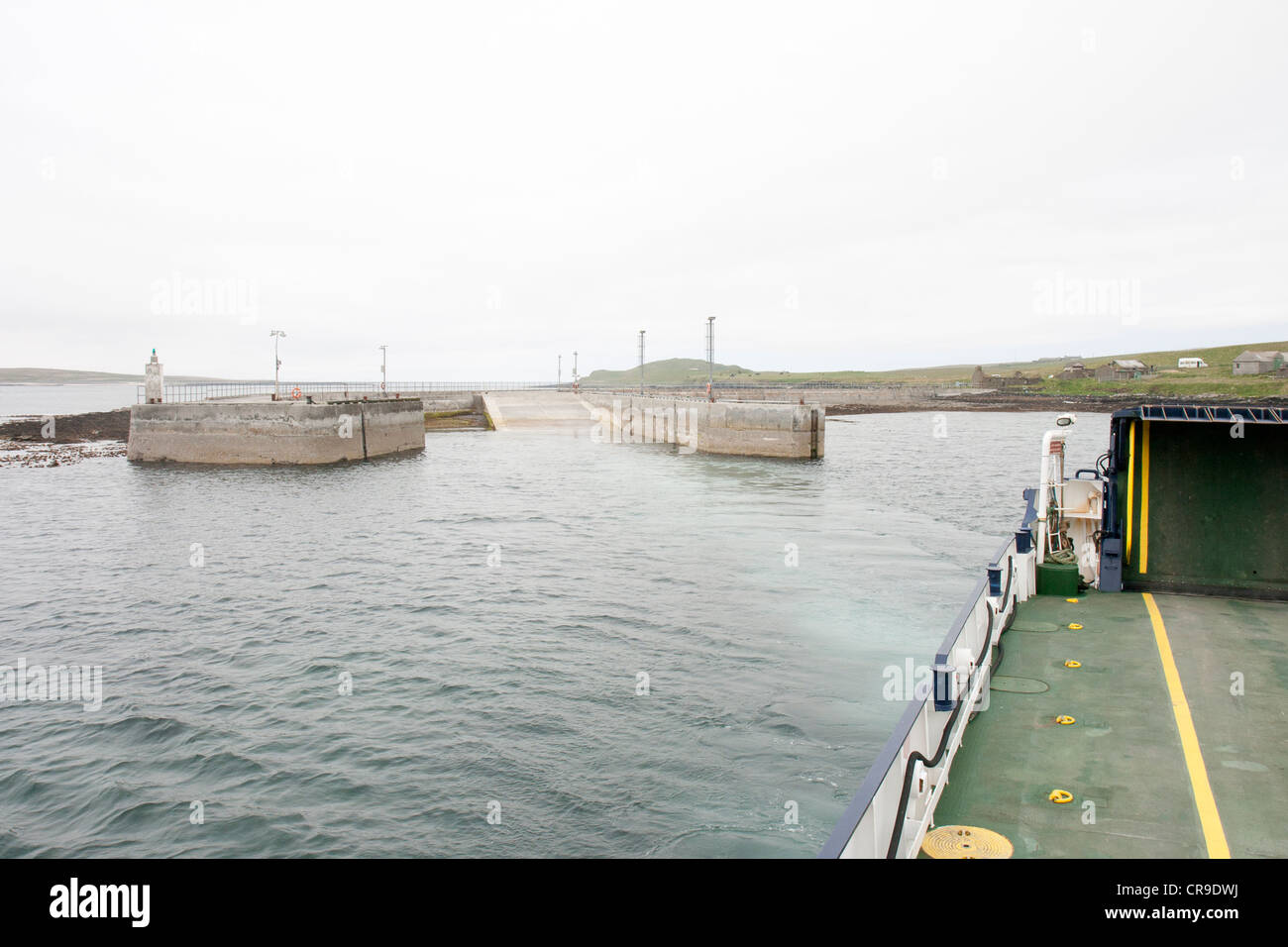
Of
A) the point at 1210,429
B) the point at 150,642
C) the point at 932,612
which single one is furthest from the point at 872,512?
the point at 150,642

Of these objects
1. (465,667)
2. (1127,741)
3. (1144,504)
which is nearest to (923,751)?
(1127,741)

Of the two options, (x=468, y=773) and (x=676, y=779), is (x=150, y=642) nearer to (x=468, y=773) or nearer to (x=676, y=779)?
(x=468, y=773)

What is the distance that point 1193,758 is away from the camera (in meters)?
8.18

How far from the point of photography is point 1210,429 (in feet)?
46.0

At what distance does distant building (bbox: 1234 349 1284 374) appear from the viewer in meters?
130

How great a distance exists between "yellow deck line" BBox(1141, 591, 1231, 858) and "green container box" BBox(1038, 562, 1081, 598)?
2.21 meters

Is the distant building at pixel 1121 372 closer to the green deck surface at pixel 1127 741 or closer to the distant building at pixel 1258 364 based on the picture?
the distant building at pixel 1258 364

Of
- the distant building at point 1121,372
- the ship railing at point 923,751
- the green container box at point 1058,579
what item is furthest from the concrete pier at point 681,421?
the distant building at point 1121,372

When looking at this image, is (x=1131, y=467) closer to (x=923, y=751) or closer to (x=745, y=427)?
(x=923, y=751)

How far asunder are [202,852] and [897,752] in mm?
8798

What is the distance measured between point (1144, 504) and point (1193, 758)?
7373 mm

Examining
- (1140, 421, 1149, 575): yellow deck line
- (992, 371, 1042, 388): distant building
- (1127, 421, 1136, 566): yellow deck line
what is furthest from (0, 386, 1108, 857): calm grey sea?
(992, 371, 1042, 388): distant building

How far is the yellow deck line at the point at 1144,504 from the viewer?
14336 millimetres

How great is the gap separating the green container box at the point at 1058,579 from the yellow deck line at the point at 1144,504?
111 centimetres
